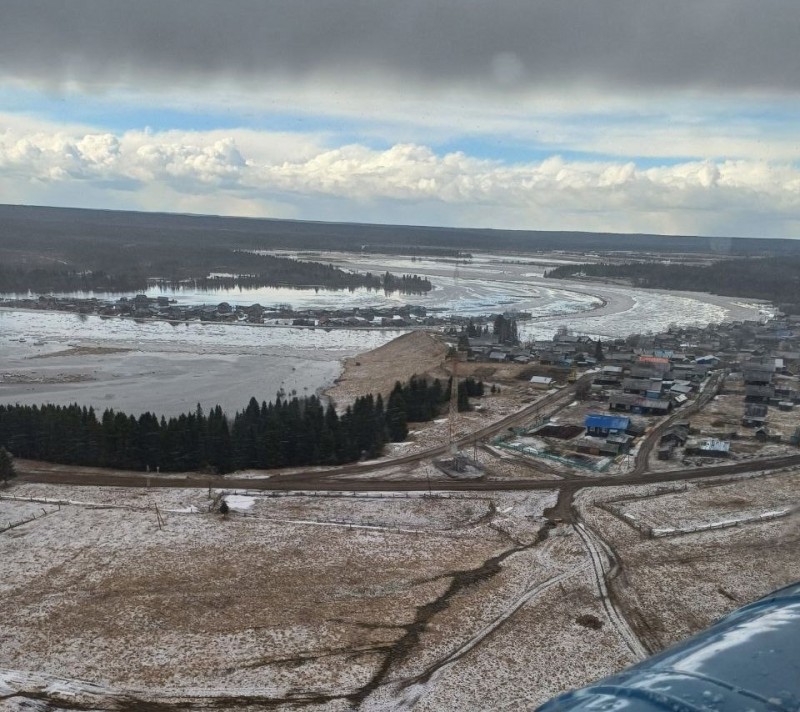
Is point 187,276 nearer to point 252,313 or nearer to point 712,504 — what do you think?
point 252,313

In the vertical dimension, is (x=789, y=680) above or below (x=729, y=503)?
above

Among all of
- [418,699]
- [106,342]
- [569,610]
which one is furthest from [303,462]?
[106,342]

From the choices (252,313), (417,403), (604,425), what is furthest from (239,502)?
(252,313)

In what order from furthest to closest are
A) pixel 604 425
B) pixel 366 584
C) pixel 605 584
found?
pixel 604 425, pixel 605 584, pixel 366 584

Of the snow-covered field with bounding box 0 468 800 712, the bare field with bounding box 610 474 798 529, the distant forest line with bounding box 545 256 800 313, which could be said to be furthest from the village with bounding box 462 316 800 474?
the distant forest line with bounding box 545 256 800 313

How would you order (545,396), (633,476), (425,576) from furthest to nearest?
(545,396)
(633,476)
(425,576)

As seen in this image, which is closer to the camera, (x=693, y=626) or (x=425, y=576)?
(x=693, y=626)

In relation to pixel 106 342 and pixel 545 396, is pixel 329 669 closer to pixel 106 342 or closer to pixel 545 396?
pixel 545 396

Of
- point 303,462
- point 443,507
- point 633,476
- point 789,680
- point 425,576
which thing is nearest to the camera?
point 789,680
